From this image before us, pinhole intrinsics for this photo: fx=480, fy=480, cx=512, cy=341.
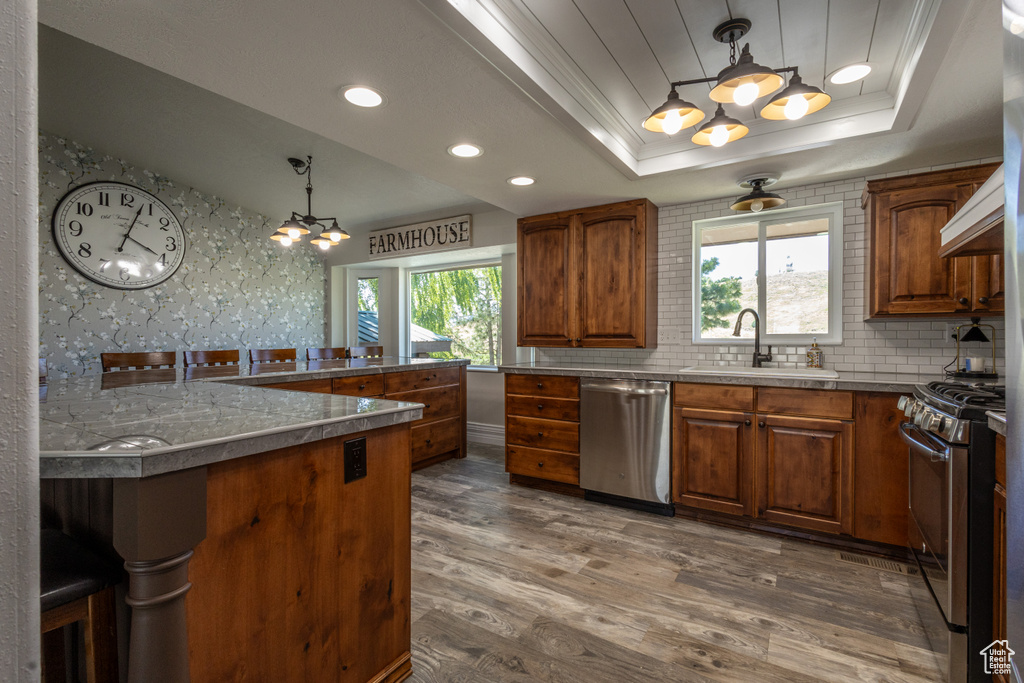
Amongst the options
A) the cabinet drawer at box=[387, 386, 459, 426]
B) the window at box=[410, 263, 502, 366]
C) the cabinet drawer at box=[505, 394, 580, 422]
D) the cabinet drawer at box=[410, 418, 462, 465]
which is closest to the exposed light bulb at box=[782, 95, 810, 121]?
the cabinet drawer at box=[505, 394, 580, 422]

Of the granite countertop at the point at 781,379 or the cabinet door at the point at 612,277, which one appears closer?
the granite countertop at the point at 781,379

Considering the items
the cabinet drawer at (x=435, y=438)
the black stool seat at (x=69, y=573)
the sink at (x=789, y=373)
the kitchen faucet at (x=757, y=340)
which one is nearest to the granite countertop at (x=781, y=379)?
the sink at (x=789, y=373)

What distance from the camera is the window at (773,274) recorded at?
10.3 feet

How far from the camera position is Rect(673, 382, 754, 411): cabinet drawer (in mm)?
2783

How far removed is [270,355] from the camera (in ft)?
14.4

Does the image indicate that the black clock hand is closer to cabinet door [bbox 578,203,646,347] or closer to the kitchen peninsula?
the kitchen peninsula

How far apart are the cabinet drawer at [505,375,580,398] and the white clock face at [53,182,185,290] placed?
133 inches

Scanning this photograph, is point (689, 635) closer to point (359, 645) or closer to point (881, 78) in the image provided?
point (359, 645)

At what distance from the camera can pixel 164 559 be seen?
37.9 inches

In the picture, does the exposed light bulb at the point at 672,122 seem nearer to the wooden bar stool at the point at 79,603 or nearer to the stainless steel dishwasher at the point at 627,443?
the stainless steel dishwasher at the point at 627,443

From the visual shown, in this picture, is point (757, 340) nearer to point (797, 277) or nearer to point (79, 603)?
point (797, 277)

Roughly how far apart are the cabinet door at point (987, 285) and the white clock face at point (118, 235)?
5.86 m

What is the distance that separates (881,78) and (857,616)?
2306mm

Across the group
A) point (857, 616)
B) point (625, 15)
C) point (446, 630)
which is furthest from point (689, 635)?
point (625, 15)
